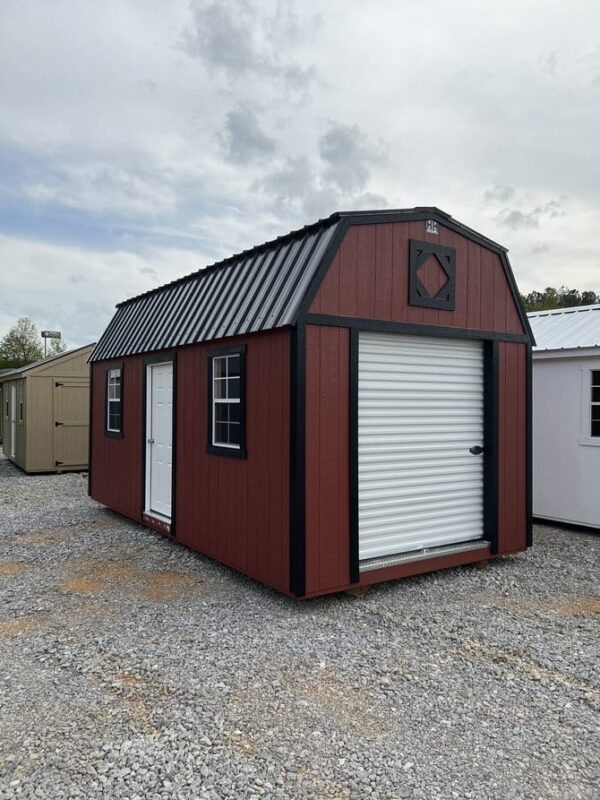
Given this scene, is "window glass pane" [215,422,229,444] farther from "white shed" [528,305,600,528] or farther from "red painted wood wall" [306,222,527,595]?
"white shed" [528,305,600,528]

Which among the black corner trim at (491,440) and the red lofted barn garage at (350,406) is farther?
the black corner trim at (491,440)

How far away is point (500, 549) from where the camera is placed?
5668mm

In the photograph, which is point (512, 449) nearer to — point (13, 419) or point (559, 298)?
point (13, 419)

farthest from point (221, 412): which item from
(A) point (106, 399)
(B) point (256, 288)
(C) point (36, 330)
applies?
(C) point (36, 330)

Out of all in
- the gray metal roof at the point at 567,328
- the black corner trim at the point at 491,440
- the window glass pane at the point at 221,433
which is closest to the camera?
the window glass pane at the point at 221,433

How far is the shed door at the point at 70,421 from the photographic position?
494 inches

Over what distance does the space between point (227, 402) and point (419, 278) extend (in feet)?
6.73

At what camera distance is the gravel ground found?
240 centimetres

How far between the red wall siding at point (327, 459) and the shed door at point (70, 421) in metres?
9.51

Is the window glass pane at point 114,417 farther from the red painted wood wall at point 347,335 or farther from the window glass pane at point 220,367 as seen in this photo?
the red painted wood wall at point 347,335

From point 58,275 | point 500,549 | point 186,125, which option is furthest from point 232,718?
point 58,275

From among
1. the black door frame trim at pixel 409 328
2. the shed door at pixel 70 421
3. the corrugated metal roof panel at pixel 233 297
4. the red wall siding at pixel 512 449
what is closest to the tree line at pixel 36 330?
the shed door at pixel 70 421

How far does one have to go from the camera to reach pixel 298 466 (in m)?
4.34

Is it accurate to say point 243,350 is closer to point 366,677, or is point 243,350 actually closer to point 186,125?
point 366,677
